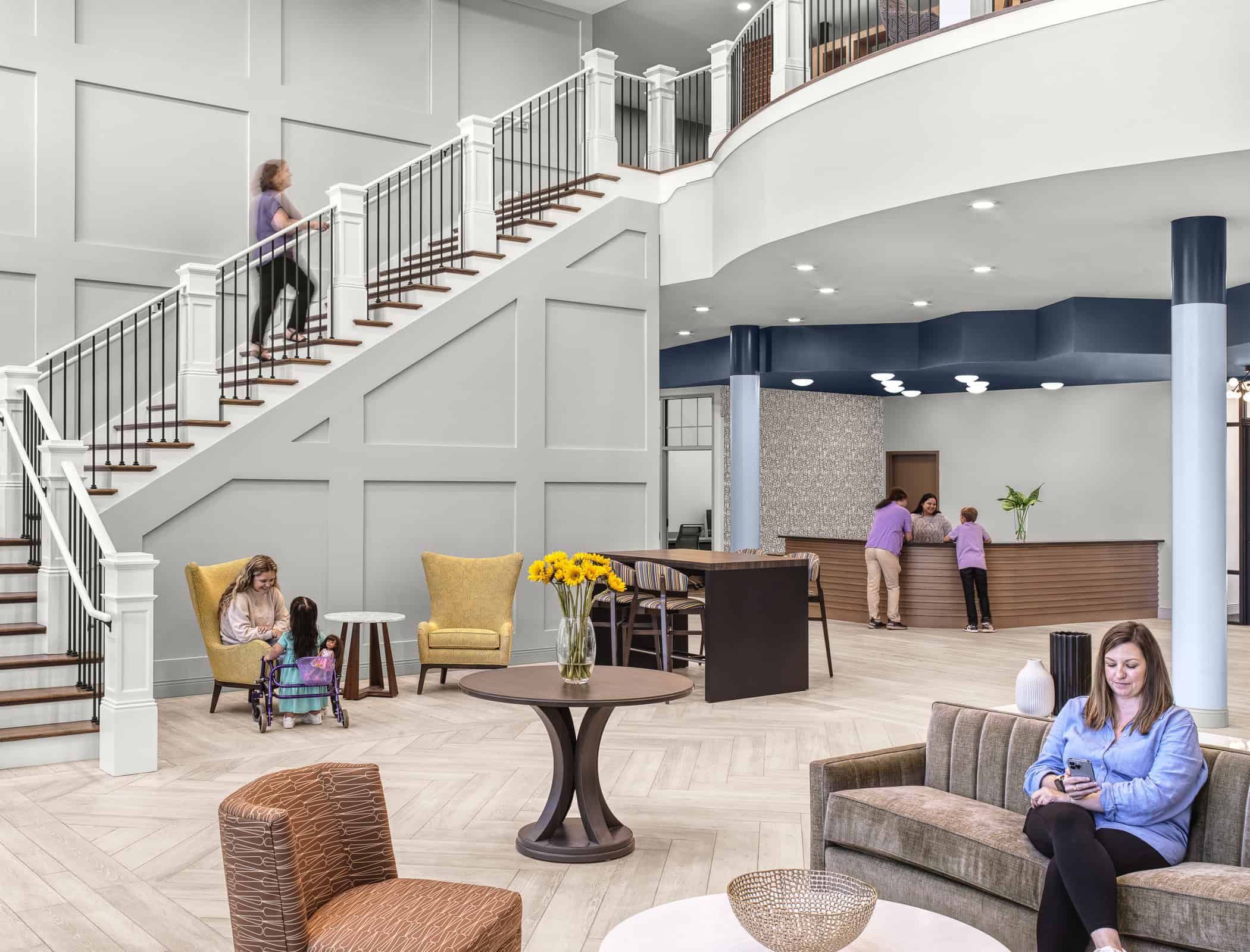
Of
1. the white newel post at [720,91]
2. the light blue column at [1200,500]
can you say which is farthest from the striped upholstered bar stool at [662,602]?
the white newel post at [720,91]

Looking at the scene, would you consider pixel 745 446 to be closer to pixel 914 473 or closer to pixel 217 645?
pixel 914 473

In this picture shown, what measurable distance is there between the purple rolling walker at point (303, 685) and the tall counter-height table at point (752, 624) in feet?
7.41

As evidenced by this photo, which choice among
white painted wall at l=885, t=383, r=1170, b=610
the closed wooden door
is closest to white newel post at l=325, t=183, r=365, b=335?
white painted wall at l=885, t=383, r=1170, b=610

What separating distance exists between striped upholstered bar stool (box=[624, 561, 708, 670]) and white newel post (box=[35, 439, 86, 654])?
3379 mm

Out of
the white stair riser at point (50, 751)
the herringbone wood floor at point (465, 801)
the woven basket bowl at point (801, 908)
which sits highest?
the woven basket bowl at point (801, 908)

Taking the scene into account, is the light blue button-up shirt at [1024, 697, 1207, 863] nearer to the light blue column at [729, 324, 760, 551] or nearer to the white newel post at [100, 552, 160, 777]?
the white newel post at [100, 552, 160, 777]

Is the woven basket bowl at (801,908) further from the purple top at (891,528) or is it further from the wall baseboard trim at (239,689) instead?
the purple top at (891,528)

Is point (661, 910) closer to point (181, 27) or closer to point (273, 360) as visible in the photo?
point (273, 360)

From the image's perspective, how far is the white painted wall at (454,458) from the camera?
7.58m

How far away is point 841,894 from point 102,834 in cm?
331

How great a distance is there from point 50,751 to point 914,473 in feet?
41.5

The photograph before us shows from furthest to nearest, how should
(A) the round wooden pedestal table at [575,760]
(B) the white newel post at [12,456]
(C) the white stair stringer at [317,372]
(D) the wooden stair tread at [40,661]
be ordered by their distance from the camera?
1. (C) the white stair stringer at [317,372]
2. (B) the white newel post at [12,456]
3. (D) the wooden stair tread at [40,661]
4. (A) the round wooden pedestal table at [575,760]

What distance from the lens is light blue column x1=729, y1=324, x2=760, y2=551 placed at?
11484mm

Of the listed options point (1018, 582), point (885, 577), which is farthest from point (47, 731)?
point (1018, 582)
